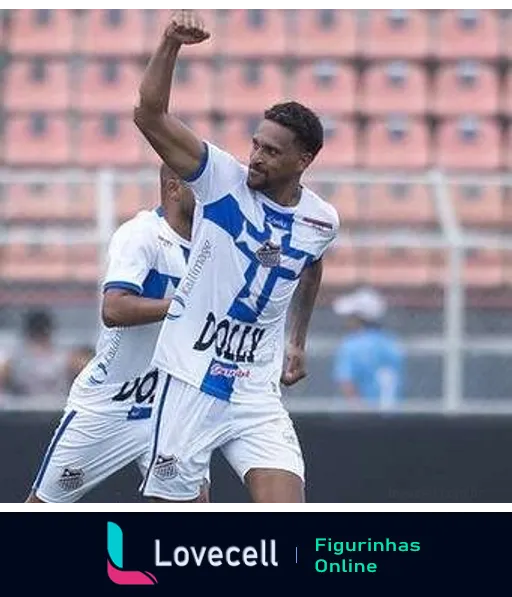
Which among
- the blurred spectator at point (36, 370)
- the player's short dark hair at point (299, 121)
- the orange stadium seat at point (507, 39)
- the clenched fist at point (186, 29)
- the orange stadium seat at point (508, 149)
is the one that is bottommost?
the blurred spectator at point (36, 370)

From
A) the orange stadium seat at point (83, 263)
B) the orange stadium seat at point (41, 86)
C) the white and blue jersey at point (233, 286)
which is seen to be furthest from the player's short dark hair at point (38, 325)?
the white and blue jersey at point (233, 286)

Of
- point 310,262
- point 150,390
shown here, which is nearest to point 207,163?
point 310,262

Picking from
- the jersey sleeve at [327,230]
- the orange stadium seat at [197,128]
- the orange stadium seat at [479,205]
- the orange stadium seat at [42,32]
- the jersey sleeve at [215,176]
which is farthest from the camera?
the orange stadium seat at [42,32]

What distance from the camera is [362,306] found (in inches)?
468

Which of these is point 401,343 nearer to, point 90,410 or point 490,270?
point 490,270

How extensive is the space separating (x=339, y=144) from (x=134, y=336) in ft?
26.6

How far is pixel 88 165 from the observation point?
15.3 metres

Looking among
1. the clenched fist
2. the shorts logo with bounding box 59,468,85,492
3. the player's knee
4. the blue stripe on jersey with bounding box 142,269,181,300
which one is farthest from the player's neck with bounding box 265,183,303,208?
the shorts logo with bounding box 59,468,85,492

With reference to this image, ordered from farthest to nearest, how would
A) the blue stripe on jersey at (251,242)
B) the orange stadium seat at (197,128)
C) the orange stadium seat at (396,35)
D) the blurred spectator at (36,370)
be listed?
the orange stadium seat at (396,35) < the orange stadium seat at (197,128) < the blurred spectator at (36,370) < the blue stripe on jersey at (251,242)

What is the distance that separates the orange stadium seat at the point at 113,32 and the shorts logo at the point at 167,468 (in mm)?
8954
